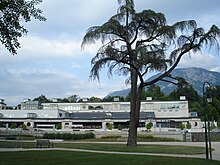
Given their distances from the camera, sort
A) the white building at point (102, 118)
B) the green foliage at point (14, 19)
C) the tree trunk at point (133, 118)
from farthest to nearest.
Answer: the white building at point (102, 118) < the tree trunk at point (133, 118) < the green foliage at point (14, 19)

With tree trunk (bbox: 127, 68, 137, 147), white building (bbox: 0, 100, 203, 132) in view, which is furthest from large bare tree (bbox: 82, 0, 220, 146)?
white building (bbox: 0, 100, 203, 132)

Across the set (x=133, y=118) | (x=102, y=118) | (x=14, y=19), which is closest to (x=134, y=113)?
(x=133, y=118)

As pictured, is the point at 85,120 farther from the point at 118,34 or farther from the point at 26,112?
the point at 118,34

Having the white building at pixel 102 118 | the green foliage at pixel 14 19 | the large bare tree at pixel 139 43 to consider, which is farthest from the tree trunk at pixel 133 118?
the white building at pixel 102 118

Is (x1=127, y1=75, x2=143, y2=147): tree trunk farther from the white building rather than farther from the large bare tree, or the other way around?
the white building

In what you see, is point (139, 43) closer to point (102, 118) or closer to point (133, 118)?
point (133, 118)

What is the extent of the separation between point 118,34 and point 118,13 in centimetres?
203

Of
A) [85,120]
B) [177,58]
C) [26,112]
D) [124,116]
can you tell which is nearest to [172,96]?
[124,116]

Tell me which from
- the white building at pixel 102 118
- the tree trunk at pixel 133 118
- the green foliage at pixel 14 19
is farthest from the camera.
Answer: the white building at pixel 102 118

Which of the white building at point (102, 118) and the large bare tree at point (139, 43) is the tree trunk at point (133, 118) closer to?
the large bare tree at point (139, 43)

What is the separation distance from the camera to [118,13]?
3166 cm

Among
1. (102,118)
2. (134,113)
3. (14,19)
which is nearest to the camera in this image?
(14,19)

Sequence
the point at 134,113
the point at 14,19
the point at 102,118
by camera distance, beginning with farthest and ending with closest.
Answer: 1. the point at 102,118
2. the point at 134,113
3. the point at 14,19

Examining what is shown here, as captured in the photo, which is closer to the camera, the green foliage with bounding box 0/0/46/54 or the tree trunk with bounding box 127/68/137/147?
the green foliage with bounding box 0/0/46/54
